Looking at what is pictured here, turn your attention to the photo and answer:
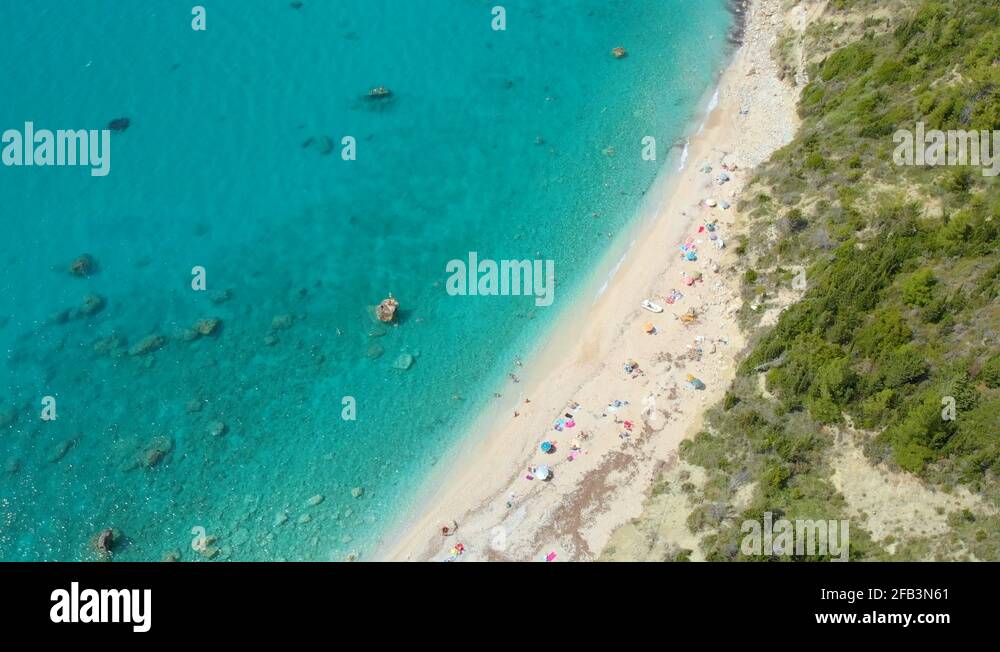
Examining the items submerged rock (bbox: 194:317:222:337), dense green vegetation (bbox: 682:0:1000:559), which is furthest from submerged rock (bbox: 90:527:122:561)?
dense green vegetation (bbox: 682:0:1000:559)

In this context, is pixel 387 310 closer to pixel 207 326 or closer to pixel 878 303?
pixel 207 326

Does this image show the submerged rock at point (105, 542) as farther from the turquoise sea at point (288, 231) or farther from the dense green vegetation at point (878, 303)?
the dense green vegetation at point (878, 303)

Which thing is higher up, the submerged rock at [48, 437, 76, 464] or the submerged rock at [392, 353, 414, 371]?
the submerged rock at [392, 353, 414, 371]

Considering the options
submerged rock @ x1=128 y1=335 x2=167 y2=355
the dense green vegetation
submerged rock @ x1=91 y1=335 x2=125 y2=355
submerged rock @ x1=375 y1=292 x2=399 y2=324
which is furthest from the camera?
submerged rock @ x1=91 y1=335 x2=125 y2=355

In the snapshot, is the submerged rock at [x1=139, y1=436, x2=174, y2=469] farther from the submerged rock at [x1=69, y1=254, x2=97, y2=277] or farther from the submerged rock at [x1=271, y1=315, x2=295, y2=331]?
the submerged rock at [x1=69, y1=254, x2=97, y2=277]

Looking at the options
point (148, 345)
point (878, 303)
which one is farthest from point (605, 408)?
point (148, 345)

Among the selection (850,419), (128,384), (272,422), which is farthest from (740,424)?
(128,384)
